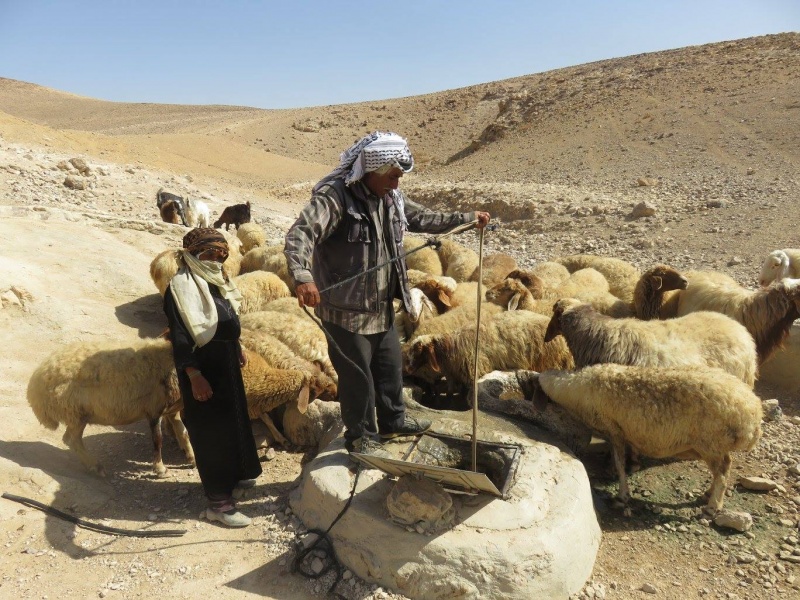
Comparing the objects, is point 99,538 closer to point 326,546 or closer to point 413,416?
point 326,546

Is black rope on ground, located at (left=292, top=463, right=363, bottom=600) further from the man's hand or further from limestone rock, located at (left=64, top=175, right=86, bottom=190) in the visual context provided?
limestone rock, located at (left=64, top=175, right=86, bottom=190)

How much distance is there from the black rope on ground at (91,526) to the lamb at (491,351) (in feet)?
9.14

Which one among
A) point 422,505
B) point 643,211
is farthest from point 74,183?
point 422,505

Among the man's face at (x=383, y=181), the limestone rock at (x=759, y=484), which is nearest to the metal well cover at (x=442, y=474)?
the man's face at (x=383, y=181)

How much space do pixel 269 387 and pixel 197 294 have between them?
4.54 feet

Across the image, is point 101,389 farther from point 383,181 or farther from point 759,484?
point 759,484

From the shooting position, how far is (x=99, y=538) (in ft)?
12.7

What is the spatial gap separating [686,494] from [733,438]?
730 mm

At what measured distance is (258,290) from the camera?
7.60 meters

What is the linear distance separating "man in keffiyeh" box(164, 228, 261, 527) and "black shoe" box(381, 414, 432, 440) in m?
1.01

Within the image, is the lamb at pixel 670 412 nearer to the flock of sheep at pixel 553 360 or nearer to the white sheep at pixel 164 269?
the flock of sheep at pixel 553 360

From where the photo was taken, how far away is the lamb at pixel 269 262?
8.66 meters

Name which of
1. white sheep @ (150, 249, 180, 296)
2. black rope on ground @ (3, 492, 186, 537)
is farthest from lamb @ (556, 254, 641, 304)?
black rope on ground @ (3, 492, 186, 537)

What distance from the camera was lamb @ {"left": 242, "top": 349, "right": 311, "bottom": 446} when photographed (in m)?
4.91
